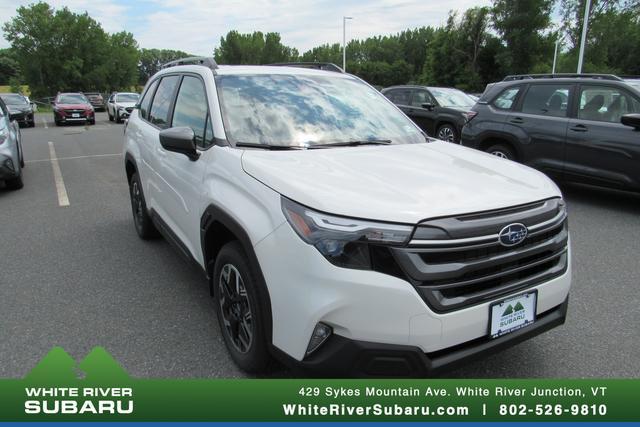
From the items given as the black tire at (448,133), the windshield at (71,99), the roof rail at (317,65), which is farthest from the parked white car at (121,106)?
the roof rail at (317,65)

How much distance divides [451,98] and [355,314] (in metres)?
11.8

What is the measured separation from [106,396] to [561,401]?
2300 mm

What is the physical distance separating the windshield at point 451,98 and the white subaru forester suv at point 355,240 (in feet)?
32.1

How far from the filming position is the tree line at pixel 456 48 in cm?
4241

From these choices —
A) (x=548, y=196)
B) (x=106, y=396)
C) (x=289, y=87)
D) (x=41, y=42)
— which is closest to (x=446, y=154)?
(x=548, y=196)

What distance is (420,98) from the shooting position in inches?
517

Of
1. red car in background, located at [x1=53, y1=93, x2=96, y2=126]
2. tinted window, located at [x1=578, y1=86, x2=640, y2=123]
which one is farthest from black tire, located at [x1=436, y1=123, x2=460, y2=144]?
red car in background, located at [x1=53, y1=93, x2=96, y2=126]

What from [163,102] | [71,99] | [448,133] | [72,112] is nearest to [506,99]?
[448,133]

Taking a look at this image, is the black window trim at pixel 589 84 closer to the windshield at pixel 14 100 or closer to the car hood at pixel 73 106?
the car hood at pixel 73 106

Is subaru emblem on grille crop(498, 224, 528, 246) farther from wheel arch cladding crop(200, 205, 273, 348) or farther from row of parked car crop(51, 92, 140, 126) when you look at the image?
row of parked car crop(51, 92, 140, 126)

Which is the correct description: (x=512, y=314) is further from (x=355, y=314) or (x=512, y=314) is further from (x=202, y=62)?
(x=202, y=62)

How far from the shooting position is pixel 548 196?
2.54 meters

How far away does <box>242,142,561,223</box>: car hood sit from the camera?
7.03 ft

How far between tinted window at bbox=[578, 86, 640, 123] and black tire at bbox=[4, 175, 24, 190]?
8.56 meters
